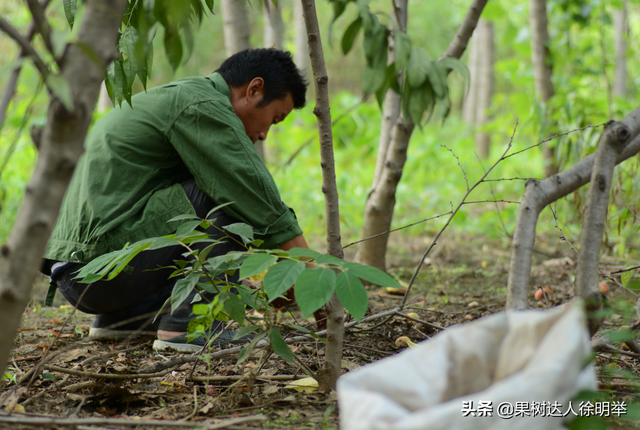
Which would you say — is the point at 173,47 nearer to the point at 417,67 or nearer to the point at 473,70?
the point at 417,67

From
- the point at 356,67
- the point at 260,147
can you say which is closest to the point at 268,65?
the point at 260,147

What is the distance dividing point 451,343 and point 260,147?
2284 mm

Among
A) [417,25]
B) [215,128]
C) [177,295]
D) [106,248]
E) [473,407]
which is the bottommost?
[473,407]

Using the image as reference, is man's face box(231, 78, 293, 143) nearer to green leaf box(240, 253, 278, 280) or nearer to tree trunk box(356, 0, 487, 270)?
tree trunk box(356, 0, 487, 270)

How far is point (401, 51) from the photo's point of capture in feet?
3.23

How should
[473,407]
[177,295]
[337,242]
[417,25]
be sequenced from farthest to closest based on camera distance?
[417,25], [337,242], [177,295], [473,407]

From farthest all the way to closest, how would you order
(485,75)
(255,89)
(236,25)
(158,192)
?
1. (485,75)
2. (236,25)
3. (255,89)
4. (158,192)

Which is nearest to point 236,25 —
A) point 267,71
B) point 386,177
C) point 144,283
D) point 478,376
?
point 267,71

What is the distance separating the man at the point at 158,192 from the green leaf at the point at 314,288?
2.27ft

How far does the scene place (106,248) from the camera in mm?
1741

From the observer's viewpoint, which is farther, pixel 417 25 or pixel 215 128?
pixel 417 25

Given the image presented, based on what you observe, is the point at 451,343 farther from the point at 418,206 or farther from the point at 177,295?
the point at 418,206

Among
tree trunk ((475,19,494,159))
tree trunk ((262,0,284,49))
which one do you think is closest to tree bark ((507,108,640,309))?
tree trunk ((262,0,284,49))

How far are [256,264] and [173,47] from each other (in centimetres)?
47
